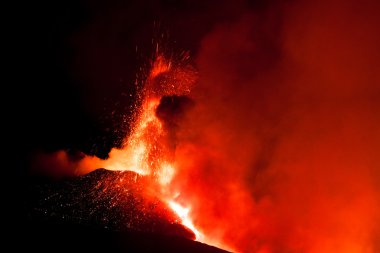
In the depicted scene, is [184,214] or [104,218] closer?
[104,218]

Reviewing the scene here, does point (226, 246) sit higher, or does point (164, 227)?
point (226, 246)

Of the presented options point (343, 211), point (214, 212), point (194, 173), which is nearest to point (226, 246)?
point (214, 212)

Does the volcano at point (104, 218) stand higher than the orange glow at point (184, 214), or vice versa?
the orange glow at point (184, 214)

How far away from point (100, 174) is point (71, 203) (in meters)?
3.12

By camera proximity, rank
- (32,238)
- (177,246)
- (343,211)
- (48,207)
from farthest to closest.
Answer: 1. (343,211)
2. (48,207)
3. (177,246)
4. (32,238)

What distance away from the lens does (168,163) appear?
15750 millimetres

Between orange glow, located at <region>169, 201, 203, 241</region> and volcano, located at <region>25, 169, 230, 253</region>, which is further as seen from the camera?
orange glow, located at <region>169, 201, 203, 241</region>

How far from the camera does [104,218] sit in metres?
11.7

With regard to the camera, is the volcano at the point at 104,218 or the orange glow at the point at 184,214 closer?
the volcano at the point at 104,218

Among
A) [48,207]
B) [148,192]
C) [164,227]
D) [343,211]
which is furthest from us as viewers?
[148,192]

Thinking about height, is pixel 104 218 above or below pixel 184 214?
below

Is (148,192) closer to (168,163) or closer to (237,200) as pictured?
(168,163)

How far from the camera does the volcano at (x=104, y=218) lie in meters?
7.12

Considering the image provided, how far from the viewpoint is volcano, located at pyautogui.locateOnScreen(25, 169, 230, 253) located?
7.12m
